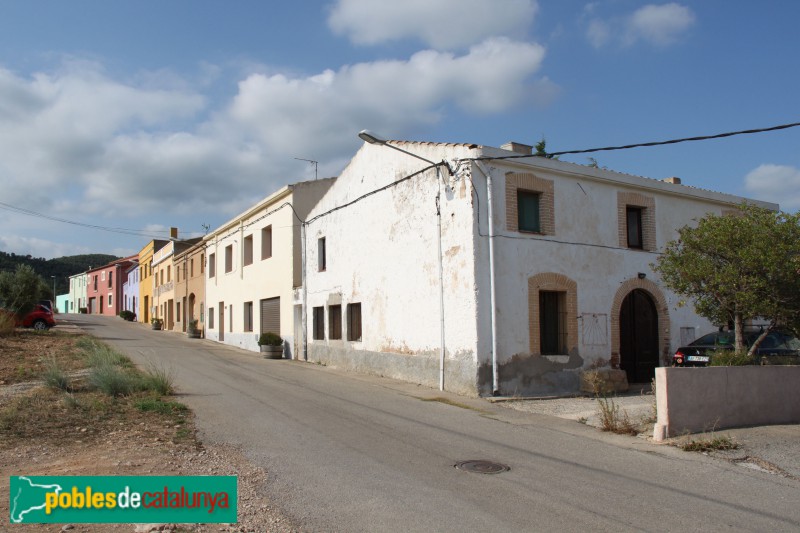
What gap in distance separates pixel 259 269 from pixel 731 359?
20.2 m

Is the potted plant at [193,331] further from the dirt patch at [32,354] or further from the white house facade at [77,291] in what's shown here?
the white house facade at [77,291]

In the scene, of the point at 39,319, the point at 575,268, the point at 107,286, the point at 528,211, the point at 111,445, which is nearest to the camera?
the point at 111,445

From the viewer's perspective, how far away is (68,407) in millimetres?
10195

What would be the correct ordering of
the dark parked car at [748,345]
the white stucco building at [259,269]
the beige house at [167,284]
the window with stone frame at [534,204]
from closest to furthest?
1. the dark parked car at [748,345]
2. the window with stone frame at [534,204]
3. the white stucco building at [259,269]
4. the beige house at [167,284]

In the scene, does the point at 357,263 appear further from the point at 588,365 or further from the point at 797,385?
the point at 797,385

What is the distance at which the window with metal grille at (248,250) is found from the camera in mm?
28484

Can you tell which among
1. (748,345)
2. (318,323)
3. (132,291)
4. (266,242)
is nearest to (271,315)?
(266,242)

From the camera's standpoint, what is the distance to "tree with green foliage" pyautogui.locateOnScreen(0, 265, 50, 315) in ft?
A: 81.7

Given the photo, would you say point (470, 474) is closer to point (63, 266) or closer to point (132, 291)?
point (132, 291)

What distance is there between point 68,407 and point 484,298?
8129mm

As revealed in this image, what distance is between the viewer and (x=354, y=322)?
1872cm

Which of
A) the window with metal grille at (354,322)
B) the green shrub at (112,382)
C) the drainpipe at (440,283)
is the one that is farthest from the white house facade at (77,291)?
the drainpipe at (440,283)

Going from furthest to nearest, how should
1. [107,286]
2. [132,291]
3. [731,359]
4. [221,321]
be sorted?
[107,286], [132,291], [221,321], [731,359]

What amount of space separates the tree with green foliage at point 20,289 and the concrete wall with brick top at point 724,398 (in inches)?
992
